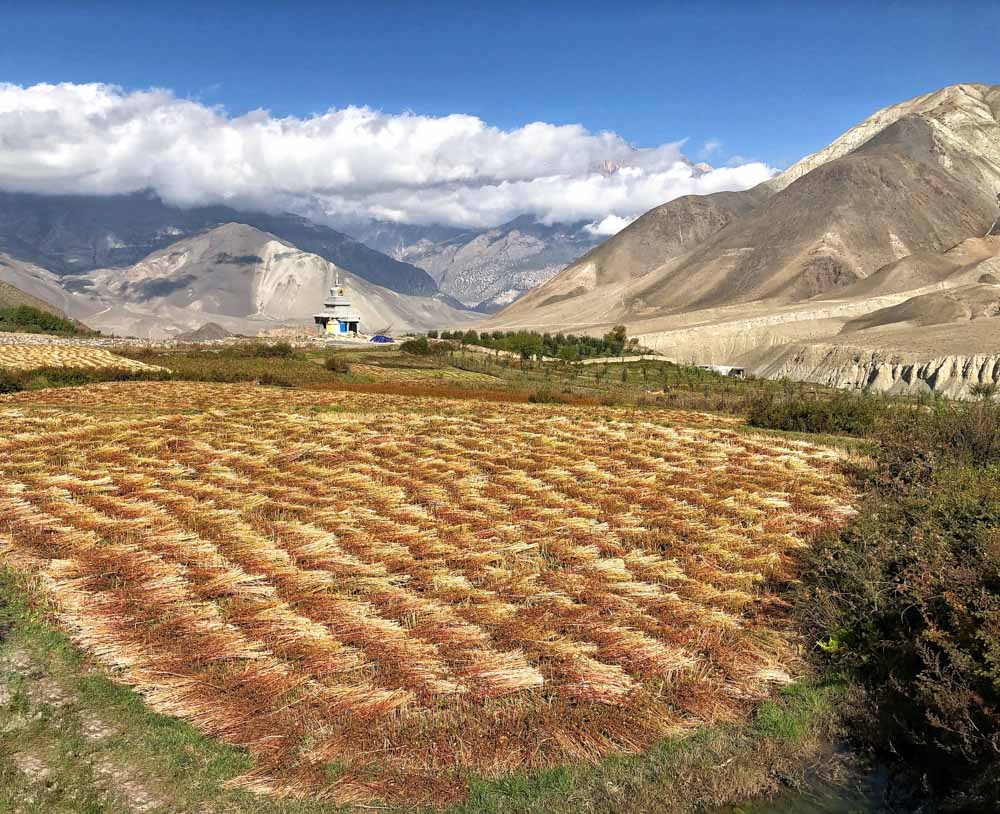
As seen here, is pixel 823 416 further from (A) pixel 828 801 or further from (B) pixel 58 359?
(B) pixel 58 359

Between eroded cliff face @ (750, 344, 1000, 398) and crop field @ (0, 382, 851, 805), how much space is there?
4710 centimetres

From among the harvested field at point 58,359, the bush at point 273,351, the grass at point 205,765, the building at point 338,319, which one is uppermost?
the building at point 338,319

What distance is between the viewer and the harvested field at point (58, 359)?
4016 cm

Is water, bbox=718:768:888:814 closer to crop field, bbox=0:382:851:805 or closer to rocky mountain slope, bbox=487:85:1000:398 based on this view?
crop field, bbox=0:382:851:805

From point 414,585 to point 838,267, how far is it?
159m

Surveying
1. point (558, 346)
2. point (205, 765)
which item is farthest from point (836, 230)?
point (205, 765)

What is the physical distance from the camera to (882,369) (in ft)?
226

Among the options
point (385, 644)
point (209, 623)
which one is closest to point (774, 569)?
point (385, 644)

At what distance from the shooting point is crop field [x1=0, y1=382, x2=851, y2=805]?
7.31 m

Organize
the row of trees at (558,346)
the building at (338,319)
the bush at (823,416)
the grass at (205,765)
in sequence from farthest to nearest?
the building at (338,319)
the row of trees at (558,346)
the bush at (823,416)
the grass at (205,765)

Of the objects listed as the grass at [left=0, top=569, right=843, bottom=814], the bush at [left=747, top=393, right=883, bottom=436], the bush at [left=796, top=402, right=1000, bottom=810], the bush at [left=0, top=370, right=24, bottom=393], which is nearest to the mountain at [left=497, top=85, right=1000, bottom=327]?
the bush at [left=747, top=393, right=883, bottom=436]

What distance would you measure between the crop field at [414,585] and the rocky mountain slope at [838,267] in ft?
255

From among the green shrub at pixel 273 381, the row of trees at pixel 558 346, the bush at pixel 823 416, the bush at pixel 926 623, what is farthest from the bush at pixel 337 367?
the bush at pixel 926 623

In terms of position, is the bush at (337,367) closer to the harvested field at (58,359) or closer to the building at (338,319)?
the harvested field at (58,359)
